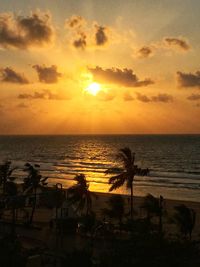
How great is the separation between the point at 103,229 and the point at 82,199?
834 cm

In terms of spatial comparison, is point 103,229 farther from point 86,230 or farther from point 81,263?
point 81,263

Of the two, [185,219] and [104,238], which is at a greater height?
[104,238]

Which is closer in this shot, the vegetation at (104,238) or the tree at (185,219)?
the vegetation at (104,238)

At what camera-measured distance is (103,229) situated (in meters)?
28.8

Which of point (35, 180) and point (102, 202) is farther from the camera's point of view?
point (102, 202)

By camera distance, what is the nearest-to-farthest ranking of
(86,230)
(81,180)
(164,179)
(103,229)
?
(103,229), (86,230), (81,180), (164,179)

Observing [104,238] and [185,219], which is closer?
[104,238]

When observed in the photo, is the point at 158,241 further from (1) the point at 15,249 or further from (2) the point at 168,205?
(2) the point at 168,205

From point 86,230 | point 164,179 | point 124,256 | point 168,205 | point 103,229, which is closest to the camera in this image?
point 124,256

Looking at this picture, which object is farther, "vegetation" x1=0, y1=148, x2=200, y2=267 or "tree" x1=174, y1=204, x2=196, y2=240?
"tree" x1=174, y1=204, x2=196, y2=240

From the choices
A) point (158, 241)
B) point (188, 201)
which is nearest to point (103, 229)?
point (158, 241)

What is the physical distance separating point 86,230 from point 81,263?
61.4 ft

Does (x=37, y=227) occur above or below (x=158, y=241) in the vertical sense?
below

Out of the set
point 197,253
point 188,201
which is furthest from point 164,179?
point 197,253
